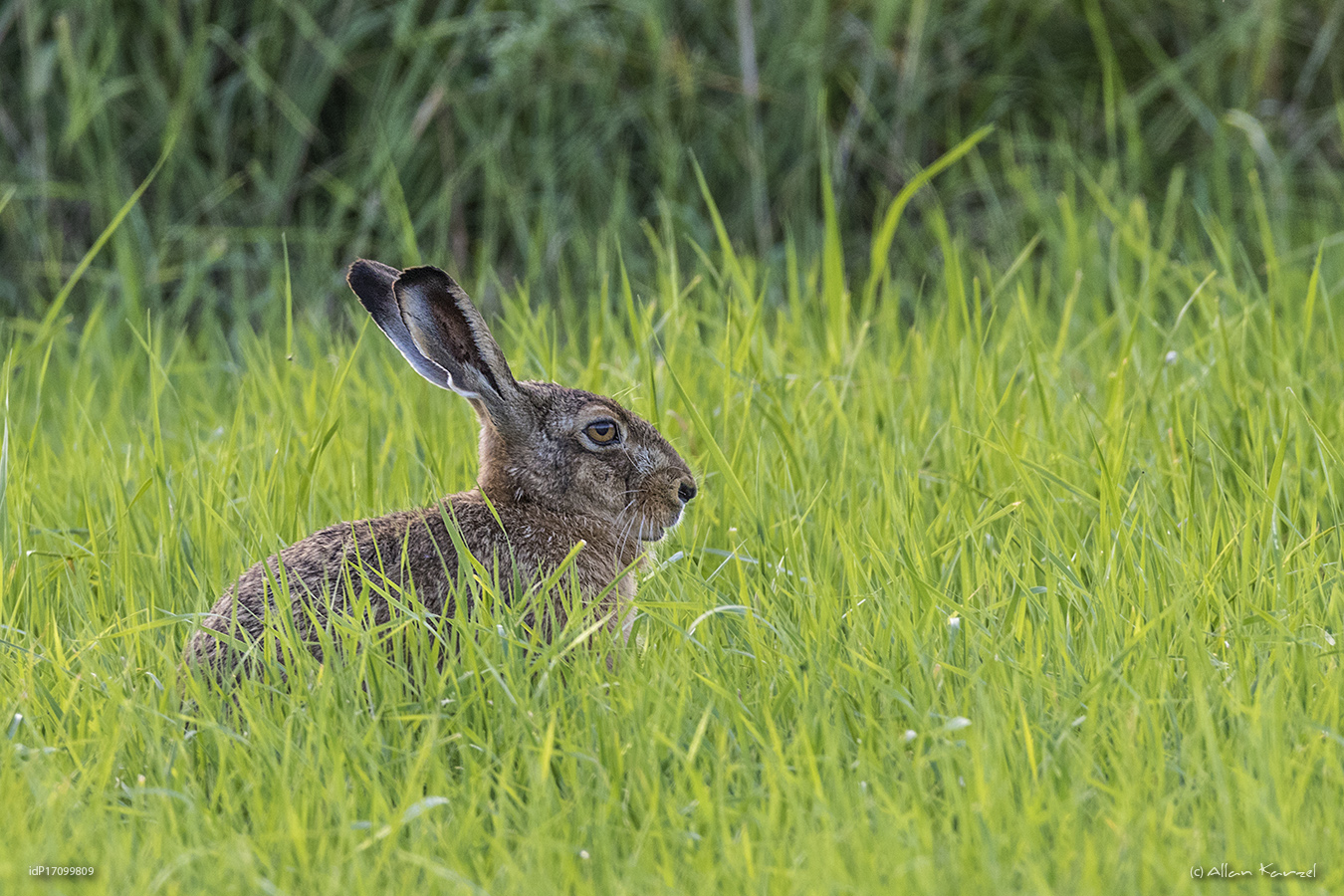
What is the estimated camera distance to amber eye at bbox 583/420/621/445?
425 cm

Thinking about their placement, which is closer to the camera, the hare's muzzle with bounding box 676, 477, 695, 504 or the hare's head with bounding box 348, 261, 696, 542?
the hare's head with bounding box 348, 261, 696, 542

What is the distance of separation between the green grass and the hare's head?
0.22 m

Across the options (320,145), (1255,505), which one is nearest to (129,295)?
(320,145)

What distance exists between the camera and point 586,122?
8047mm

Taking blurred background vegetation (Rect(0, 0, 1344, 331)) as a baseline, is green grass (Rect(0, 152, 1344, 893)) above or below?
below

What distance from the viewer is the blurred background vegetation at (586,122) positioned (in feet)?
25.3

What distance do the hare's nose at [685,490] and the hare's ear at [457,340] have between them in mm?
482

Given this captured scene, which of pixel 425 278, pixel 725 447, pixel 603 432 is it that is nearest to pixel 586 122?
pixel 725 447

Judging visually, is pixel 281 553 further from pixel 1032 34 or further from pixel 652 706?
pixel 1032 34

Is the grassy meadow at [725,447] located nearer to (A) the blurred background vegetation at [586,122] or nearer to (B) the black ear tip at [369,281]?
(A) the blurred background vegetation at [586,122]

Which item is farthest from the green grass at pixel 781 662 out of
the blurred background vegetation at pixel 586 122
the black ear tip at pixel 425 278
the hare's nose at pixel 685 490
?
the blurred background vegetation at pixel 586 122

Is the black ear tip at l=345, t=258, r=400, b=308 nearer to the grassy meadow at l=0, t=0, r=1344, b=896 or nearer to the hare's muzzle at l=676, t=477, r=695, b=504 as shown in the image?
the grassy meadow at l=0, t=0, r=1344, b=896

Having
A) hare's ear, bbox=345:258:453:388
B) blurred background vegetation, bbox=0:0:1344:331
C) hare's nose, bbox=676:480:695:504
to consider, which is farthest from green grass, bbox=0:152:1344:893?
blurred background vegetation, bbox=0:0:1344:331

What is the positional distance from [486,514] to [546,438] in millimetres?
329
